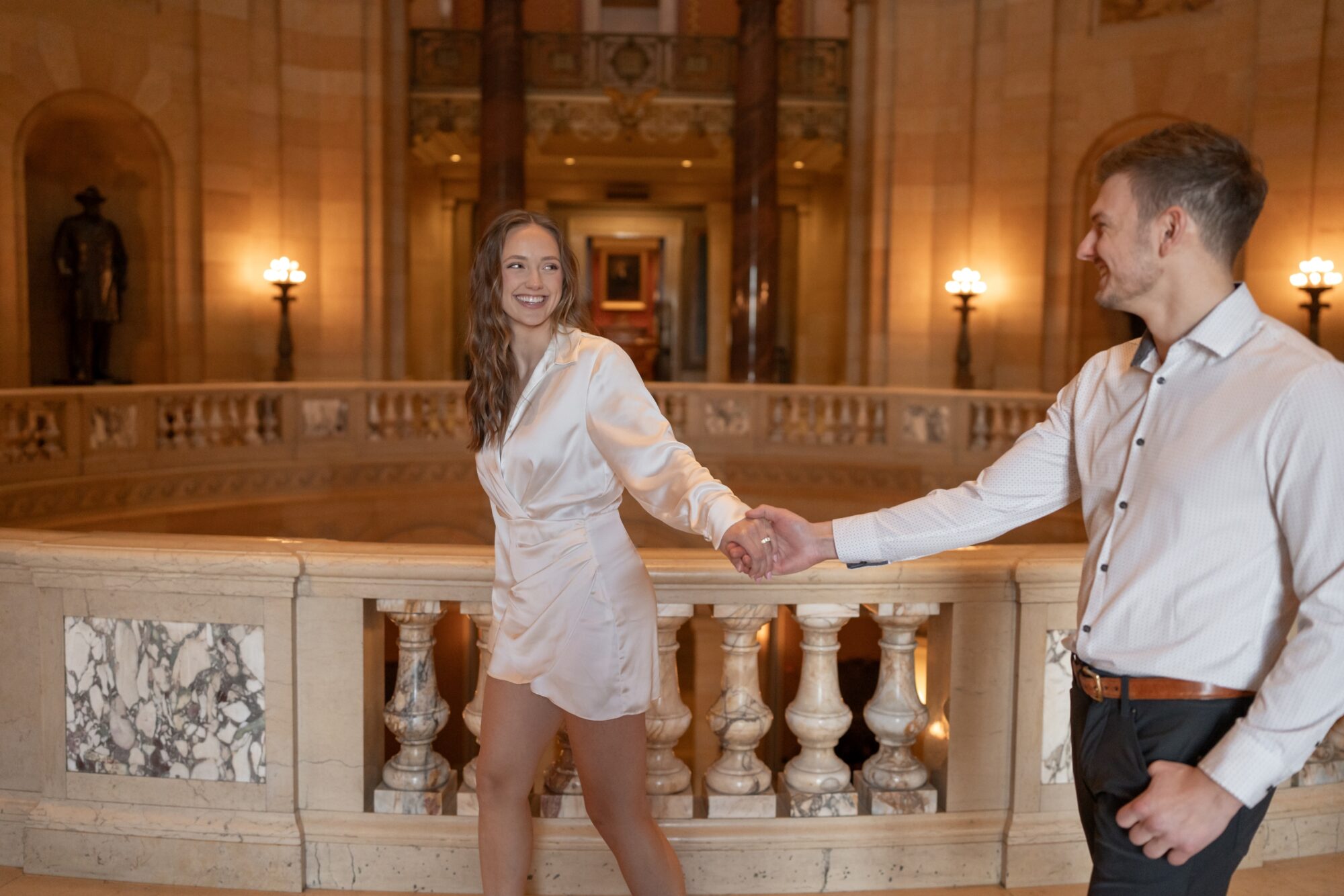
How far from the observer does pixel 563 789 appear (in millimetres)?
3312

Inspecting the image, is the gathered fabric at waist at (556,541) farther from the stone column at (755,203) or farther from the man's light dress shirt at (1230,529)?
the stone column at (755,203)

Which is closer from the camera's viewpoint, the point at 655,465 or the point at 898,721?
the point at 655,465

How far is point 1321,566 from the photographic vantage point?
1661 mm

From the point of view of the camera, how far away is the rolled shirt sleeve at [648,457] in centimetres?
236

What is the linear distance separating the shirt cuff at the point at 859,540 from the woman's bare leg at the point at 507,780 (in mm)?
767

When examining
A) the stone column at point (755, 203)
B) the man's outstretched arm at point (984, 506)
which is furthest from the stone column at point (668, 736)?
the stone column at point (755, 203)

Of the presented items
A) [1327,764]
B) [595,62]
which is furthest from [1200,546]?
[595,62]

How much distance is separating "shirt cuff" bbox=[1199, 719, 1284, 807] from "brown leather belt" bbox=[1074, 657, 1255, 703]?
11cm

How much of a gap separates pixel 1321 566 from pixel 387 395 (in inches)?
466

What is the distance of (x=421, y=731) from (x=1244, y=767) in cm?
233

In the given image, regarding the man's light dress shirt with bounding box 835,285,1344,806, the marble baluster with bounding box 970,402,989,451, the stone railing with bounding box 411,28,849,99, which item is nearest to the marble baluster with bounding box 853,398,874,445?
the marble baluster with bounding box 970,402,989,451

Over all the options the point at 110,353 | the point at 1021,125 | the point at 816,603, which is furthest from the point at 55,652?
the point at 1021,125

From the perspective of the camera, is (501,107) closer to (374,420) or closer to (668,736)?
(374,420)

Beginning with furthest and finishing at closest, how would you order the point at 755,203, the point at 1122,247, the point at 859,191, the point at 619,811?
the point at 859,191
the point at 755,203
the point at 619,811
the point at 1122,247
